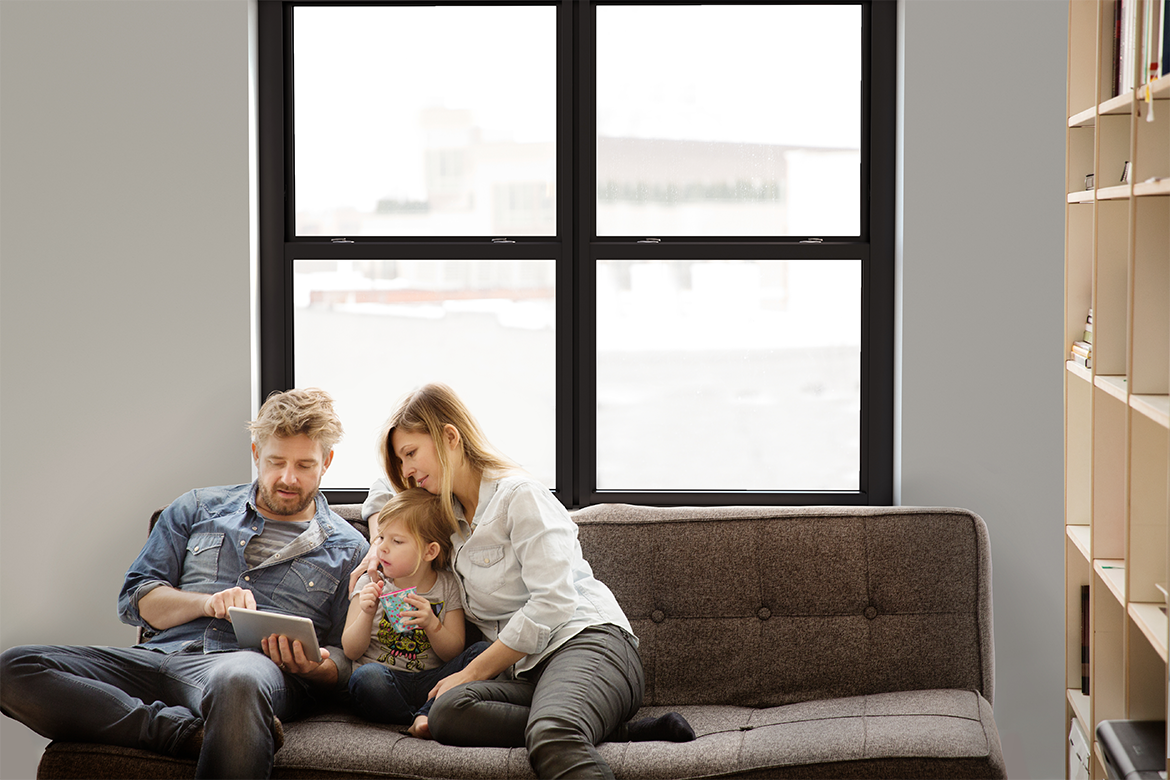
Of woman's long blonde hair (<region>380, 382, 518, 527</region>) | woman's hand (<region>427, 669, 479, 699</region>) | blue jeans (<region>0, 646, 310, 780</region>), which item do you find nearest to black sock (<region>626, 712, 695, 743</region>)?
woman's hand (<region>427, 669, 479, 699</region>)

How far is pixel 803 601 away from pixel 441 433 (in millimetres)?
951

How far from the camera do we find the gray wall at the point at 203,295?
2.74 m

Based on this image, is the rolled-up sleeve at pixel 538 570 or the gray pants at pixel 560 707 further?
the rolled-up sleeve at pixel 538 570

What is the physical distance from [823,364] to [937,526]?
0.66 m

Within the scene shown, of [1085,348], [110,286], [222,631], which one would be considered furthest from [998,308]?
[110,286]

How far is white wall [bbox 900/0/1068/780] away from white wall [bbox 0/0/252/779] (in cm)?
188

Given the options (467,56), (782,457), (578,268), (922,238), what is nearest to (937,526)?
(782,457)

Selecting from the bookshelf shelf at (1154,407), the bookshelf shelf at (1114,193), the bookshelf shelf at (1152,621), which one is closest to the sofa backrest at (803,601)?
the bookshelf shelf at (1152,621)

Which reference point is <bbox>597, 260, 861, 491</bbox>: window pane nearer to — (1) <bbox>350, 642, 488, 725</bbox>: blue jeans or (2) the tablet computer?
(1) <bbox>350, 642, 488, 725</bbox>: blue jeans

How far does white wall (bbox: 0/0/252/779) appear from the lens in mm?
2842

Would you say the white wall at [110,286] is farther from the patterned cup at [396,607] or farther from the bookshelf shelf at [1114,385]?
the bookshelf shelf at [1114,385]

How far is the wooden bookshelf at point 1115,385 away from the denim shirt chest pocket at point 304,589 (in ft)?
5.47

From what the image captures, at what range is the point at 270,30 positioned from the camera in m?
2.90

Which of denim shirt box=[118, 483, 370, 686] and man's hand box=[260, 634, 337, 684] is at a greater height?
denim shirt box=[118, 483, 370, 686]
